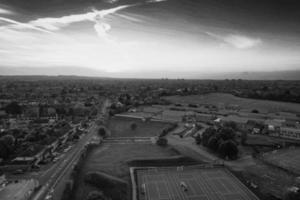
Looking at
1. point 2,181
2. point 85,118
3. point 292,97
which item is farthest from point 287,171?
point 292,97

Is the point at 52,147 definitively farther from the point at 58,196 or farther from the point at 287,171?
the point at 287,171

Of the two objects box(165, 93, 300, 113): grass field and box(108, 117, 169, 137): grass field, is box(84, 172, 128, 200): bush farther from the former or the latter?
box(165, 93, 300, 113): grass field

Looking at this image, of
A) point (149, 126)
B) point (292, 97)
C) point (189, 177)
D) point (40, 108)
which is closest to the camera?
point (189, 177)

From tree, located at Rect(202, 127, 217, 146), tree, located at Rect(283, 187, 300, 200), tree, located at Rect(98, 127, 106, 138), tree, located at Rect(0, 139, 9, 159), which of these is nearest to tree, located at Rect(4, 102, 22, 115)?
tree, located at Rect(0, 139, 9, 159)

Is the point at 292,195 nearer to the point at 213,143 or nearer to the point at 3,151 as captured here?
the point at 213,143

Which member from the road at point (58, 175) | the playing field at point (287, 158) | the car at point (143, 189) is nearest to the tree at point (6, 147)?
the road at point (58, 175)

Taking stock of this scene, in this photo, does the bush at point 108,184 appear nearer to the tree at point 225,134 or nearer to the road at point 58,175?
the road at point 58,175
